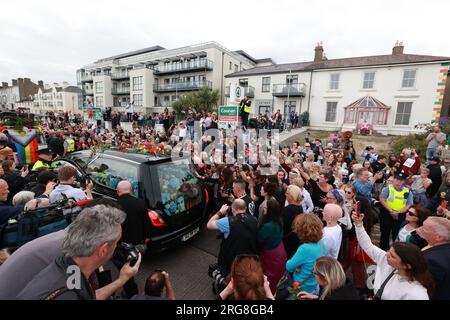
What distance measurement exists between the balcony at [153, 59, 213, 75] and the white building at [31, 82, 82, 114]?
1394 inches

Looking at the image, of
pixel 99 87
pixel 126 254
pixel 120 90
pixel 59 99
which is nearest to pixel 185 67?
pixel 120 90

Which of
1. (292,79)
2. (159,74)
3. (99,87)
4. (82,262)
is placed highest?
(159,74)

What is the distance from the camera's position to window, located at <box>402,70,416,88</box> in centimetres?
1966

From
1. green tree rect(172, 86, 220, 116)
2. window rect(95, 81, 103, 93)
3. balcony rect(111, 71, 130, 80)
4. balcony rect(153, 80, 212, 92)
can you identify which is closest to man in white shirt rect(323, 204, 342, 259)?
green tree rect(172, 86, 220, 116)

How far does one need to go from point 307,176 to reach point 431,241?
9.19 ft

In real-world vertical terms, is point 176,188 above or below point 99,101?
below

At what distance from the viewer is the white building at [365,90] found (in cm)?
1928

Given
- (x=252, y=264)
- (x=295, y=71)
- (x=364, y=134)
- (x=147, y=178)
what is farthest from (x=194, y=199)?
(x=295, y=71)

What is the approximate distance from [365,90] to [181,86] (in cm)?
2471

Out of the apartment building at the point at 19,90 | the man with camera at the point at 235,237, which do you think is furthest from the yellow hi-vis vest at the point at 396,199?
the apartment building at the point at 19,90

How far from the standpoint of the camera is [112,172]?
4066mm

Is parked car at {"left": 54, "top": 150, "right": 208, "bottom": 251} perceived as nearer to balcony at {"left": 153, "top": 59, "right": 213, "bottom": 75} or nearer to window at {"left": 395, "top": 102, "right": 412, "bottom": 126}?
window at {"left": 395, "top": 102, "right": 412, "bottom": 126}

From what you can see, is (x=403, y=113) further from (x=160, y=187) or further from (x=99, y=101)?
(x=99, y=101)

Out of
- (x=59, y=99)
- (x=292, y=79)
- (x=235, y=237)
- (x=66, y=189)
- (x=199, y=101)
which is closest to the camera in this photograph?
(x=235, y=237)
